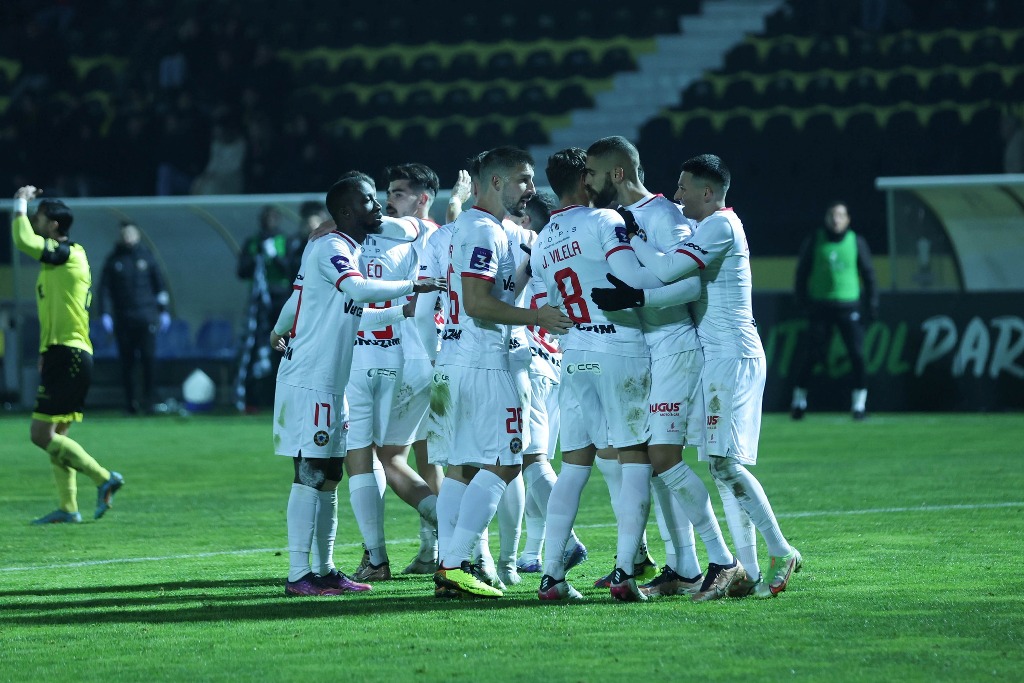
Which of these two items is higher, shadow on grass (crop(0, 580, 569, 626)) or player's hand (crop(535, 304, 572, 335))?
player's hand (crop(535, 304, 572, 335))

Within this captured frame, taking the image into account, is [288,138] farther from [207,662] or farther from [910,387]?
[207,662]

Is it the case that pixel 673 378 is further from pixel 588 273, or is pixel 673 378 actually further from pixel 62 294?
pixel 62 294

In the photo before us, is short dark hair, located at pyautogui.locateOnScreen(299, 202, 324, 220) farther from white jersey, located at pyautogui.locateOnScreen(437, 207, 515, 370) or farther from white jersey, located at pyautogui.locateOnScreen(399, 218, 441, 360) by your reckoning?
white jersey, located at pyautogui.locateOnScreen(437, 207, 515, 370)

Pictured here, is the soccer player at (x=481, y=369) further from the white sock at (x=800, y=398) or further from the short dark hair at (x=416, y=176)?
the white sock at (x=800, y=398)

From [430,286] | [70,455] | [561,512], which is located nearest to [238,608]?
[561,512]

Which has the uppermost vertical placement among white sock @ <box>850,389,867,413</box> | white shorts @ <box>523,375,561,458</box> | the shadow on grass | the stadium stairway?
the stadium stairway

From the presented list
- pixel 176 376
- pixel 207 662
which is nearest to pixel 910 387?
pixel 176 376

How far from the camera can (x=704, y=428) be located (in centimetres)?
647

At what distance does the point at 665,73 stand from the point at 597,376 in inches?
708

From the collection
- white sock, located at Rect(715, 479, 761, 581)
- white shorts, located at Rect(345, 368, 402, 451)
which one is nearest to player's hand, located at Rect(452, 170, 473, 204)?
white shorts, located at Rect(345, 368, 402, 451)

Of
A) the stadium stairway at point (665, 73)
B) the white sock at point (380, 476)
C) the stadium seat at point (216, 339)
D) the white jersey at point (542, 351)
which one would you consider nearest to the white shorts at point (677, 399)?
the white jersey at point (542, 351)

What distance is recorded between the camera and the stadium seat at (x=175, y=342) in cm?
1922

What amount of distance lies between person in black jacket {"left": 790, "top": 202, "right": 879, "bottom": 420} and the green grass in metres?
4.38

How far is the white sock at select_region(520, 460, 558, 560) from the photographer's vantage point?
746 centimetres
